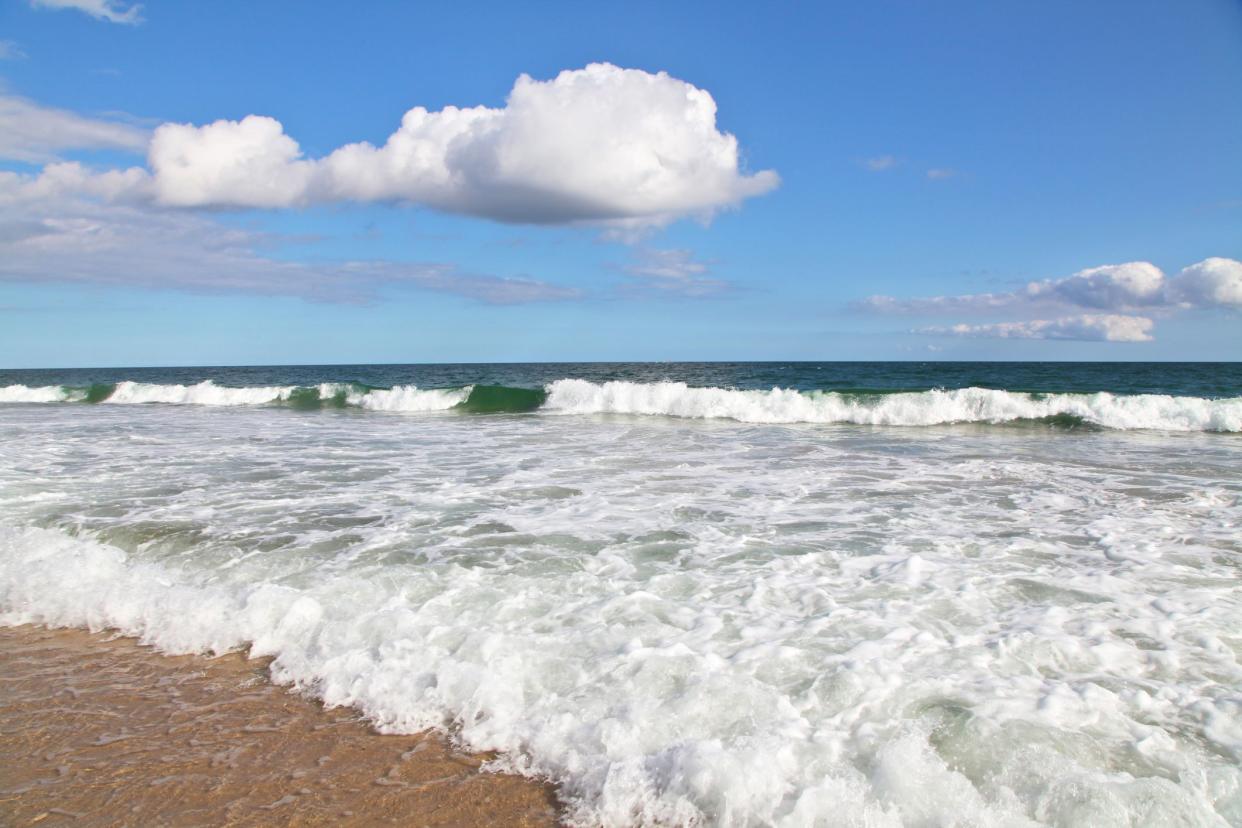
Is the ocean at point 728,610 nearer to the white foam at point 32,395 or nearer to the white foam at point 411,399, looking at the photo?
the white foam at point 411,399

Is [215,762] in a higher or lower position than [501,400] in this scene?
lower

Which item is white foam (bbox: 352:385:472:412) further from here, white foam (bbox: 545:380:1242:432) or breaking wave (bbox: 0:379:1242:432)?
white foam (bbox: 545:380:1242:432)

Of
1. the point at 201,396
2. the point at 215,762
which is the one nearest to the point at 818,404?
the point at 215,762

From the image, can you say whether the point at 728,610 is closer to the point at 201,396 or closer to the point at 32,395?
the point at 201,396

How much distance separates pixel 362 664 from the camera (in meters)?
4.10

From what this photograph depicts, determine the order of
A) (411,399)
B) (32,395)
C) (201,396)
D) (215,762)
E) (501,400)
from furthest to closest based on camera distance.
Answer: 1. (32,395)
2. (201,396)
3. (411,399)
4. (501,400)
5. (215,762)

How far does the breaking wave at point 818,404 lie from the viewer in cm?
1742

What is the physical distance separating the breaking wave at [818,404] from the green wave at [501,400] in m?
0.04

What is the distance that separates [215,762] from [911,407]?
1898cm

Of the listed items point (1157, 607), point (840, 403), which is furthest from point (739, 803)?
point (840, 403)

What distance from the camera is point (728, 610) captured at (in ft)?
15.6

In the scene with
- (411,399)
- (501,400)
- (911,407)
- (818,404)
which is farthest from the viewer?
(411,399)

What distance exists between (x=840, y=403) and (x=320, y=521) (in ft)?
53.3

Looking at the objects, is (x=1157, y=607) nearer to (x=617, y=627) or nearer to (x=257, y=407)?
(x=617, y=627)
